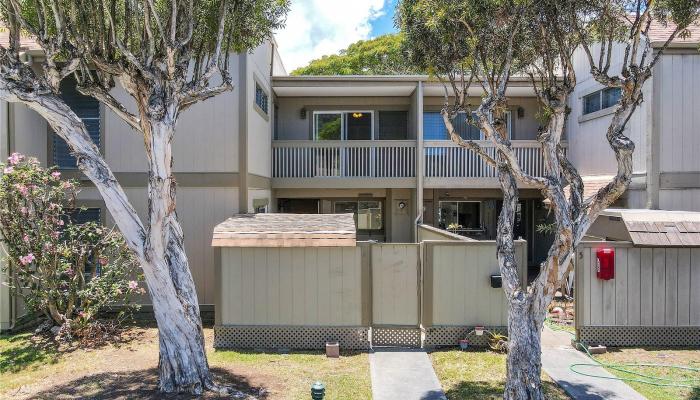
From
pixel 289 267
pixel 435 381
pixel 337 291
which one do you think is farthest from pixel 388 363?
pixel 289 267

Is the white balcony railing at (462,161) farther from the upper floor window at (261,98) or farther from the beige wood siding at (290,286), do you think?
the beige wood siding at (290,286)

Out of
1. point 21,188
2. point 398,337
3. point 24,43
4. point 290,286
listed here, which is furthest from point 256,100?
point 398,337

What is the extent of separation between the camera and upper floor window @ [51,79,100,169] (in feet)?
35.9

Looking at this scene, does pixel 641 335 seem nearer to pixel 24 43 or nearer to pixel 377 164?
pixel 377 164

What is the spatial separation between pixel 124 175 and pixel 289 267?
483cm

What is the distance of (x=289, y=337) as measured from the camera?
8.30m

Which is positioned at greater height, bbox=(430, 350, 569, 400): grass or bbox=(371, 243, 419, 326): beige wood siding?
bbox=(371, 243, 419, 326): beige wood siding

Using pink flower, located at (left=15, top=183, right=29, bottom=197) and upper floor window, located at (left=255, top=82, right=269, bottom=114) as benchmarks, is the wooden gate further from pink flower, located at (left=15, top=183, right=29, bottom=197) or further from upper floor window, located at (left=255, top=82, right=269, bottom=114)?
pink flower, located at (left=15, top=183, right=29, bottom=197)

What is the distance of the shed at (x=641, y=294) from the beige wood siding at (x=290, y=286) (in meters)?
4.00

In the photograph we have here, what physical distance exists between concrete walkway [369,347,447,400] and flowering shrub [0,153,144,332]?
4802mm

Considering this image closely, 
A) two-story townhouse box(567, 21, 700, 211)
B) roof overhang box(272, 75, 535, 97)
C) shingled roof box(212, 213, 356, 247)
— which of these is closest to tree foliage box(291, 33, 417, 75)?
roof overhang box(272, 75, 535, 97)

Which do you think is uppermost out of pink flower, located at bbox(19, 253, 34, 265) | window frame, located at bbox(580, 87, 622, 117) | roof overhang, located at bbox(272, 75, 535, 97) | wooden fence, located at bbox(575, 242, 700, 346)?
roof overhang, located at bbox(272, 75, 535, 97)

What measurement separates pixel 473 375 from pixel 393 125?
33.6 ft

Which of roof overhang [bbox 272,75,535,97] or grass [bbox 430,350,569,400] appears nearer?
grass [bbox 430,350,569,400]
